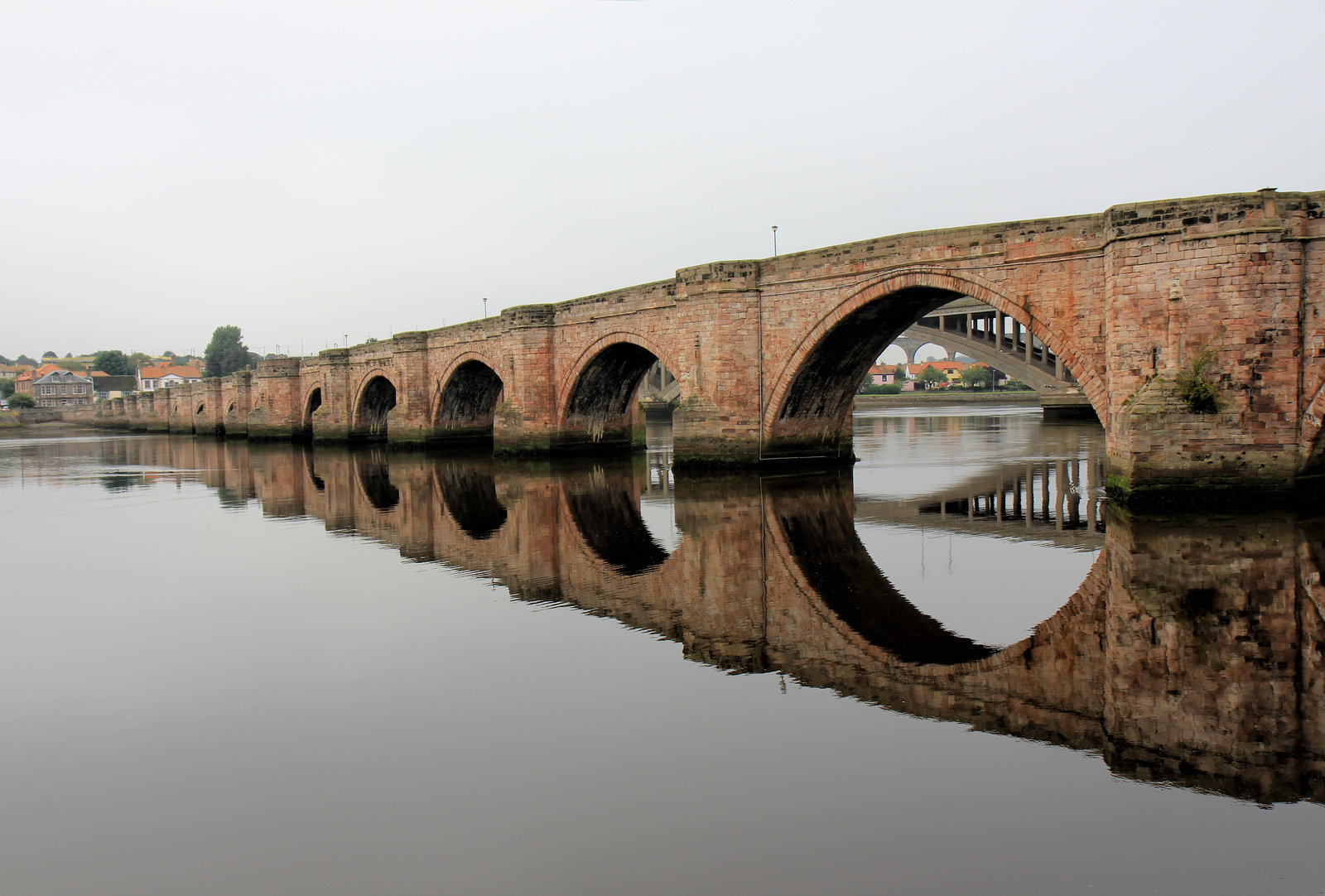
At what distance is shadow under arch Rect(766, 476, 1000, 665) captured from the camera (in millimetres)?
6301

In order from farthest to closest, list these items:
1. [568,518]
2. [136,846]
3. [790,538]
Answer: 1. [568,518]
2. [790,538]
3. [136,846]

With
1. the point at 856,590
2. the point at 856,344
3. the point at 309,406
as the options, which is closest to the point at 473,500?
the point at 856,344

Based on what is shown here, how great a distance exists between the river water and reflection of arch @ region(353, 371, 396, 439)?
Result: 2732 cm

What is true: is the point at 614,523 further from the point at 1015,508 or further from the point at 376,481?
the point at 376,481

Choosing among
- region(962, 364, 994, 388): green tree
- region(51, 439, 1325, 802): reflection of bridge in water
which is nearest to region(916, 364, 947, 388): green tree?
region(962, 364, 994, 388): green tree

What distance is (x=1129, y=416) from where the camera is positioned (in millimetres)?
11977

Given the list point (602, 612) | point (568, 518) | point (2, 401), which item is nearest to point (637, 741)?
point (602, 612)

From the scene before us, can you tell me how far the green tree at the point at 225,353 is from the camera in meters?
119

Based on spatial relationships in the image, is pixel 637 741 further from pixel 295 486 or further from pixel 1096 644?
pixel 295 486

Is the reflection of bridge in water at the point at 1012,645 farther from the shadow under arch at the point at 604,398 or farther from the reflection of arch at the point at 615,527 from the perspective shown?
the shadow under arch at the point at 604,398

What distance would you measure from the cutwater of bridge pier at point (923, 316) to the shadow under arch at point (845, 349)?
0.15ft

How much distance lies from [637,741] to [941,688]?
2004mm

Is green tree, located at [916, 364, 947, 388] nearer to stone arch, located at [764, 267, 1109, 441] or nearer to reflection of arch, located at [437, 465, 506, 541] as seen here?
stone arch, located at [764, 267, 1109, 441]

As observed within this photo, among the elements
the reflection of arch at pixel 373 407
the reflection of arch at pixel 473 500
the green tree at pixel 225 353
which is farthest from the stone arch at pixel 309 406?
the green tree at pixel 225 353
